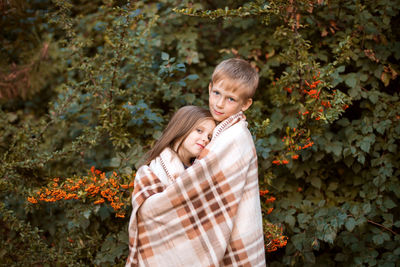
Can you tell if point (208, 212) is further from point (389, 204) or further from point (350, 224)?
point (389, 204)

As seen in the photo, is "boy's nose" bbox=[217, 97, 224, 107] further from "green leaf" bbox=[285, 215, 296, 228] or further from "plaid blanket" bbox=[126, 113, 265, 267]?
"green leaf" bbox=[285, 215, 296, 228]

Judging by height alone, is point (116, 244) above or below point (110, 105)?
below

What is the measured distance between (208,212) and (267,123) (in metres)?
0.82

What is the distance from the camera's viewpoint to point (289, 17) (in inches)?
99.0

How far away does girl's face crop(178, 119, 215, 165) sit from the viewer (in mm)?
1878

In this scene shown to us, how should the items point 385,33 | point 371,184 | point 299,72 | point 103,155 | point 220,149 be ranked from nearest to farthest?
point 220,149, point 299,72, point 371,184, point 385,33, point 103,155

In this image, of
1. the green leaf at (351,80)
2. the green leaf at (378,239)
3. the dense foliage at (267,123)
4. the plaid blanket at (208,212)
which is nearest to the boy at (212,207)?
the plaid blanket at (208,212)

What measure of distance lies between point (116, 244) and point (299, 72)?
1691 mm

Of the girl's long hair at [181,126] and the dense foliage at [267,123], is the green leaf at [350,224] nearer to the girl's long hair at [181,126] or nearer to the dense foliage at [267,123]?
the dense foliage at [267,123]

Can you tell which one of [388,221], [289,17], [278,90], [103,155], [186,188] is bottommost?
[388,221]

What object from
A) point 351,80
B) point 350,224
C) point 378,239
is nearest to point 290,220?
point 350,224

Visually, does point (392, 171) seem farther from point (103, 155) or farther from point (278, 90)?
point (103, 155)

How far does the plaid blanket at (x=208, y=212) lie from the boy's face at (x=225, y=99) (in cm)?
7

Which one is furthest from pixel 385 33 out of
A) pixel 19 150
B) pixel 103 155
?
pixel 19 150
